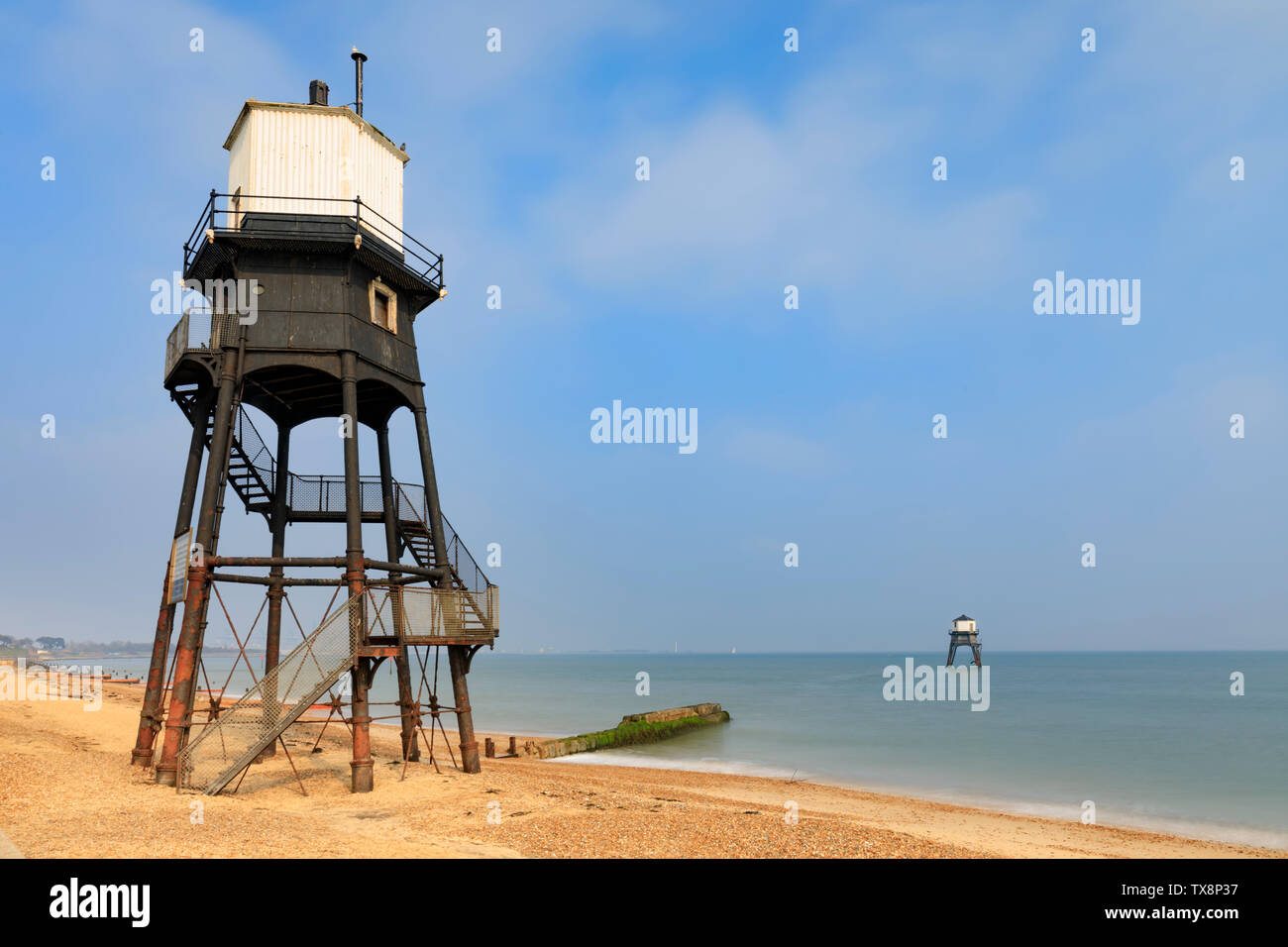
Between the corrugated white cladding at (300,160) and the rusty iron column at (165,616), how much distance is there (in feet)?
17.1

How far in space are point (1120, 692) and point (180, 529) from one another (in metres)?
100

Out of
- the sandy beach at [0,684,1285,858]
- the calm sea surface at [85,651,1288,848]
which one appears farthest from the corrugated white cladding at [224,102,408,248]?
the calm sea surface at [85,651,1288,848]

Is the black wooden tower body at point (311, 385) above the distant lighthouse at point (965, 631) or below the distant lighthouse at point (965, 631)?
above

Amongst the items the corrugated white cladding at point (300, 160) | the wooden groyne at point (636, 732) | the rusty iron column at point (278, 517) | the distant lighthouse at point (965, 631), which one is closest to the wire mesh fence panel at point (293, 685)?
the rusty iron column at point (278, 517)

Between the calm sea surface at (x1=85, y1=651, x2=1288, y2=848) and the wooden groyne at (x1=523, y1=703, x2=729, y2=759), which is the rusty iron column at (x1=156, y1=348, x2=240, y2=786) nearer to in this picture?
the calm sea surface at (x1=85, y1=651, x2=1288, y2=848)

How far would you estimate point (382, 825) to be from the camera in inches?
601

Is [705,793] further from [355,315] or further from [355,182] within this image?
[355,182]

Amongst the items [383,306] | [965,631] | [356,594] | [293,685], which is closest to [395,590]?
[356,594]

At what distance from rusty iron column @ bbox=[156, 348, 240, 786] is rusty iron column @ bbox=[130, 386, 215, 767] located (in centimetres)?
211

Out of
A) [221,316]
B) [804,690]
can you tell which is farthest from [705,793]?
[804,690]

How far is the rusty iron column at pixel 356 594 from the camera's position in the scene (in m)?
18.7

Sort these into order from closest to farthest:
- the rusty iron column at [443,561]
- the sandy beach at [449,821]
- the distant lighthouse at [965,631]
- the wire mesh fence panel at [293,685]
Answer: the sandy beach at [449,821] < the wire mesh fence panel at [293,685] < the rusty iron column at [443,561] < the distant lighthouse at [965,631]

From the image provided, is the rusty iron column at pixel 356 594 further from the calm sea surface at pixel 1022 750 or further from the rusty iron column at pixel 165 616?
the calm sea surface at pixel 1022 750

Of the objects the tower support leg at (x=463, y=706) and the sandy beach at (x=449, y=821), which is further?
the tower support leg at (x=463, y=706)
